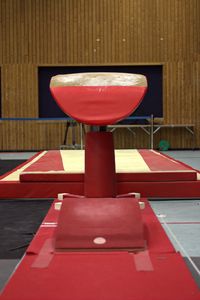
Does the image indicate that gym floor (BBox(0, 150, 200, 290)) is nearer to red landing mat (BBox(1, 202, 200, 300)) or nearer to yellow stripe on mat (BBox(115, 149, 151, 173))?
red landing mat (BBox(1, 202, 200, 300))

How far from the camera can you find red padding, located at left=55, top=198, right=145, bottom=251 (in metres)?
2.74

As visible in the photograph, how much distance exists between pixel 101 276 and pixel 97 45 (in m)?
12.8

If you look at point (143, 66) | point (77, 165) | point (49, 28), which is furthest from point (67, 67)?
point (77, 165)

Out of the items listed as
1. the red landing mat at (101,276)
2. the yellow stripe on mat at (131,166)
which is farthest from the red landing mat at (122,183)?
the red landing mat at (101,276)

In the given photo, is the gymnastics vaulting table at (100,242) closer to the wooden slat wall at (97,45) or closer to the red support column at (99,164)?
the red support column at (99,164)

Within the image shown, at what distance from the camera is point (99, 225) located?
9.40ft

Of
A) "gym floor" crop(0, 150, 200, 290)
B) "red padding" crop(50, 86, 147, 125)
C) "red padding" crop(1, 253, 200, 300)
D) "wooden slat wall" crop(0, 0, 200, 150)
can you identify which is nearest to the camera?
"red padding" crop(1, 253, 200, 300)

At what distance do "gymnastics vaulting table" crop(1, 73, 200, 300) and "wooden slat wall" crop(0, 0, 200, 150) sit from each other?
11.0 meters

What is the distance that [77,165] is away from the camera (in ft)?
18.6

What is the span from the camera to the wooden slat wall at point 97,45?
14.4 meters

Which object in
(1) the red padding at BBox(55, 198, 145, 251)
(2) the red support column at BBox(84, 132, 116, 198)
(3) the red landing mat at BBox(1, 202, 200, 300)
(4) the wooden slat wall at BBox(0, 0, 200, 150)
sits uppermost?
(4) the wooden slat wall at BBox(0, 0, 200, 150)

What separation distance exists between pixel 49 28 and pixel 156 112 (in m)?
4.16

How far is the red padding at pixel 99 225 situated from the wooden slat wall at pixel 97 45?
1161 centimetres

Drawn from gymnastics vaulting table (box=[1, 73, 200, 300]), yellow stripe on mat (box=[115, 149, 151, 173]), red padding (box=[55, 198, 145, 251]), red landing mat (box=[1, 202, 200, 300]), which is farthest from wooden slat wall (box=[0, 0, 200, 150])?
red landing mat (box=[1, 202, 200, 300])
